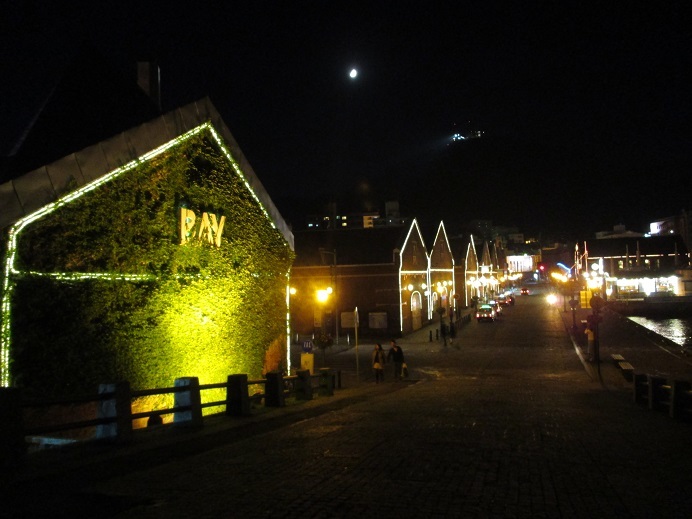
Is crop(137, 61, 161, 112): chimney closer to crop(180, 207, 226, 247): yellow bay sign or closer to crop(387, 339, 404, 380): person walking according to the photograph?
crop(180, 207, 226, 247): yellow bay sign

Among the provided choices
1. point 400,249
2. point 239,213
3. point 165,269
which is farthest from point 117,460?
point 400,249

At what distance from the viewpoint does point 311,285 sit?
177 feet

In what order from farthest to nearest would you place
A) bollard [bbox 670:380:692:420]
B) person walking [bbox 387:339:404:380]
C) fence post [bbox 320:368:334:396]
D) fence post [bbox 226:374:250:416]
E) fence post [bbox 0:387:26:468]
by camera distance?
person walking [bbox 387:339:404:380], fence post [bbox 320:368:334:396], bollard [bbox 670:380:692:420], fence post [bbox 226:374:250:416], fence post [bbox 0:387:26:468]

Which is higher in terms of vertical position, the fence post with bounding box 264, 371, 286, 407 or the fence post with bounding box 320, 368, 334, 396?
the fence post with bounding box 264, 371, 286, 407

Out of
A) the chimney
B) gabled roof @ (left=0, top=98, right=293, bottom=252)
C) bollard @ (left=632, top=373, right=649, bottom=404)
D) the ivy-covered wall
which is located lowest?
bollard @ (left=632, top=373, right=649, bottom=404)

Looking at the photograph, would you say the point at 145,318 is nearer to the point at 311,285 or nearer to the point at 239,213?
the point at 239,213

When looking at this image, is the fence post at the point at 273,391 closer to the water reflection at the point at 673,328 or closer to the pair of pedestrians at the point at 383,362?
the pair of pedestrians at the point at 383,362

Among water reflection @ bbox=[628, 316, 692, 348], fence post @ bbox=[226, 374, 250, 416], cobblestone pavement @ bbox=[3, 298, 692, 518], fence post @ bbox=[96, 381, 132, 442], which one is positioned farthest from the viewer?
water reflection @ bbox=[628, 316, 692, 348]

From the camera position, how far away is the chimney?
72.4 ft

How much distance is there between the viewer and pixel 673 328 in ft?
175

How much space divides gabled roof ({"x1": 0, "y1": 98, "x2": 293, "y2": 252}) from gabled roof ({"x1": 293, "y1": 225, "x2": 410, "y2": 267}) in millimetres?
33152

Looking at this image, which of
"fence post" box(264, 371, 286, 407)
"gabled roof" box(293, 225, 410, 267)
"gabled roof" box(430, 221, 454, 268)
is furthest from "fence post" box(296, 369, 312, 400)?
"gabled roof" box(430, 221, 454, 268)

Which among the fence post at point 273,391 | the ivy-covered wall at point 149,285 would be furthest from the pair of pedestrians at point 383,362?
the fence post at point 273,391

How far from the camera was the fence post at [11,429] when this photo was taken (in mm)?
8422
